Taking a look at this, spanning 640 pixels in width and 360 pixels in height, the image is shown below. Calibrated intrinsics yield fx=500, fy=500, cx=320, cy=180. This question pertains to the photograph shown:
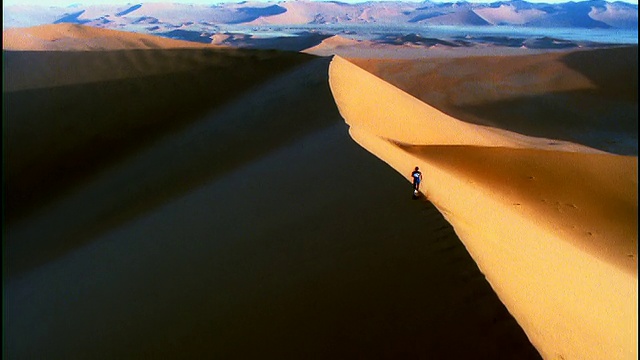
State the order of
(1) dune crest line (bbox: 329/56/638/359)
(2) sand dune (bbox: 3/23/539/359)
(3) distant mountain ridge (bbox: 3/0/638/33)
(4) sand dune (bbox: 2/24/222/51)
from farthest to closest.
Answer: (3) distant mountain ridge (bbox: 3/0/638/33)
(4) sand dune (bbox: 2/24/222/51)
(1) dune crest line (bbox: 329/56/638/359)
(2) sand dune (bbox: 3/23/539/359)

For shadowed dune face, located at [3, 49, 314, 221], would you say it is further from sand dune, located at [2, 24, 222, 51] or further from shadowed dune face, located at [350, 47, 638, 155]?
shadowed dune face, located at [350, 47, 638, 155]

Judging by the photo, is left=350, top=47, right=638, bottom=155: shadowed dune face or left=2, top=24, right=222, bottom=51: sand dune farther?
left=2, top=24, right=222, bottom=51: sand dune

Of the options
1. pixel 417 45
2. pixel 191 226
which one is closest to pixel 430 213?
pixel 191 226

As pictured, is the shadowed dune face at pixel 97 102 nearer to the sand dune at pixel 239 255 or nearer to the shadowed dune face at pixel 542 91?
the sand dune at pixel 239 255

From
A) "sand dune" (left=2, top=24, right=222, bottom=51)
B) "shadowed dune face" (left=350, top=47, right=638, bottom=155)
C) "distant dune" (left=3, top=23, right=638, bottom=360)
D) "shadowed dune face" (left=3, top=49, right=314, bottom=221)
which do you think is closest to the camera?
"distant dune" (left=3, top=23, right=638, bottom=360)

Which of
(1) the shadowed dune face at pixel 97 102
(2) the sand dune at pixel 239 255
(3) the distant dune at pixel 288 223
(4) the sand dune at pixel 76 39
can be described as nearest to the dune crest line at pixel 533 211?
(3) the distant dune at pixel 288 223

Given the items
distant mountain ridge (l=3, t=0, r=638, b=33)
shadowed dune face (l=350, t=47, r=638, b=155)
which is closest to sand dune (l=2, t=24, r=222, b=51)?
shadowed dune face (l=350, t=47, r=638, b=155)

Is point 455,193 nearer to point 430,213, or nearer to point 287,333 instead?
point 430,213
